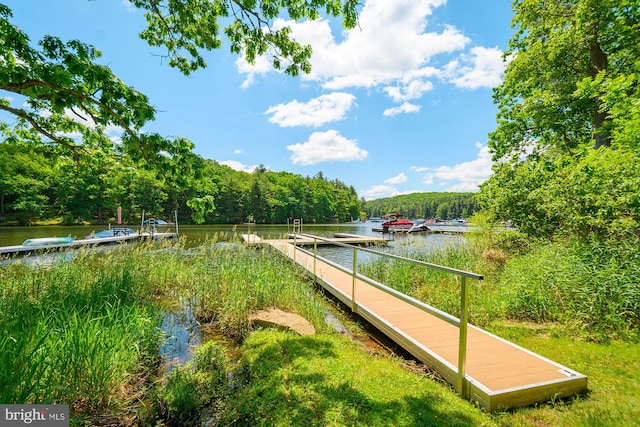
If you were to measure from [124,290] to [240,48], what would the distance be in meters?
4.30

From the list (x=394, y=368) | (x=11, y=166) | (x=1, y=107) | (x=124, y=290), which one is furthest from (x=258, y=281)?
(x=11, y=166)

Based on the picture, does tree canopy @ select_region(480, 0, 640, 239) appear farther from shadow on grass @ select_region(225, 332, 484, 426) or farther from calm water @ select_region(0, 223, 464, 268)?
shadow on grass @ select_region(225, 332, 484, 426)

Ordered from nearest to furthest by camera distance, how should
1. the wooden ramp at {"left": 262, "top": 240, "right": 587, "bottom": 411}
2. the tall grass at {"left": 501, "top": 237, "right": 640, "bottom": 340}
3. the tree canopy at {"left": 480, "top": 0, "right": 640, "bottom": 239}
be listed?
the wooden ramp at {"left": 262, "top": 240, "right": 587, "bottom": 411} → the tall grass at {"left": 501, "top": 237, "right": 640, "bottom": 340} → the tree canopy at {"left": 480, "top": 0, "right": 640, "bottom": 239}

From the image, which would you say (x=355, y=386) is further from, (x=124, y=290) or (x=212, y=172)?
(x=212, y=172)

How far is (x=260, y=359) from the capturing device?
9.83 feet

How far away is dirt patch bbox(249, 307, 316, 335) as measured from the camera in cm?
382

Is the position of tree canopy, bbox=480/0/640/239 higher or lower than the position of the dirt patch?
higher

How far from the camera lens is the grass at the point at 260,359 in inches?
80.0

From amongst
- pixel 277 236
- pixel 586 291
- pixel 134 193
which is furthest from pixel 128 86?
pixel 134 193

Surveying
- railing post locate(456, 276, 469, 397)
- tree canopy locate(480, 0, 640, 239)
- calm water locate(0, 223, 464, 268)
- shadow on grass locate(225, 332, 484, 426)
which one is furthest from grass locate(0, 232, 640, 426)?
calm water locate(0, 223, 464, 268)

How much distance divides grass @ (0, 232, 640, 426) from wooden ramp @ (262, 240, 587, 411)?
0.10 m

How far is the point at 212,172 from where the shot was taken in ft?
171

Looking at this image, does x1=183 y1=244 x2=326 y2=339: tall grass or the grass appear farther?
x1=183 y1=244 x2=326 y2=339: tall grass

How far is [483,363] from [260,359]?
2230 mm
